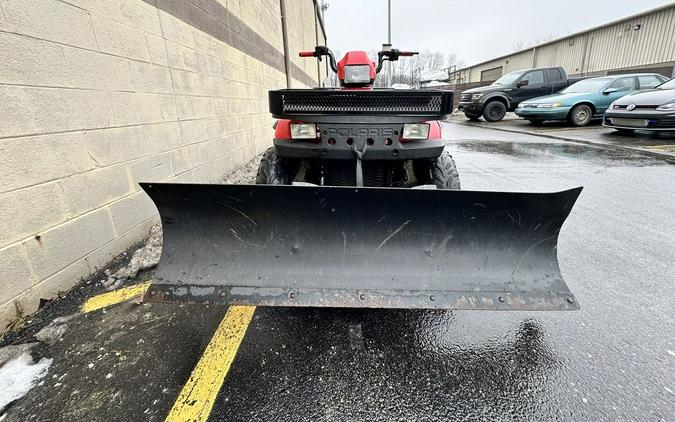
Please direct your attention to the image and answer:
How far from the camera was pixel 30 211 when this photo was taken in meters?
2.09

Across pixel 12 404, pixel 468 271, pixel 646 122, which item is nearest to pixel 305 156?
pixel 468 271

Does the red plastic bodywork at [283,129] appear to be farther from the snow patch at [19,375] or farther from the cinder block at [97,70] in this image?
the snow patch at [19,375]

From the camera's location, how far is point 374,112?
2402 millimetres

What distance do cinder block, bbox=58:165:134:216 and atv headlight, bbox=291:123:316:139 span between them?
61.1 inches

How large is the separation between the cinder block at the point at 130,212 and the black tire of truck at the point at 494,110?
15.6m

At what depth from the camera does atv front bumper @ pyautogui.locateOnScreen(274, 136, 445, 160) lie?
245cm

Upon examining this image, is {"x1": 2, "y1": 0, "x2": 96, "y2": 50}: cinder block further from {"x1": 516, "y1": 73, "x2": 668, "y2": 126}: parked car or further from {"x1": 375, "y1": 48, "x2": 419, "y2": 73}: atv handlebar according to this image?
{"x1": 516, "y1": 73, "x2": 668, "y2": 126}: parked car

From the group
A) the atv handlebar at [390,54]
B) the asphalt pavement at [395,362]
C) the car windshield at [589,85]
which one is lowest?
the asphalt pavement at [395,362]

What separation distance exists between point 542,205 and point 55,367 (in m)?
2.75

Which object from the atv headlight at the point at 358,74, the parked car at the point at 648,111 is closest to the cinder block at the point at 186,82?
the atv headlight at the point at 358,74

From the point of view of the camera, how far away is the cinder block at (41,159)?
1.96 m

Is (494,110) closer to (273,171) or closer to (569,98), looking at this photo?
(569,98)

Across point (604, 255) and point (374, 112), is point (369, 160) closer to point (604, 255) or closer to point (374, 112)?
point (374, 112)

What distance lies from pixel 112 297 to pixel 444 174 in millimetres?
2652
